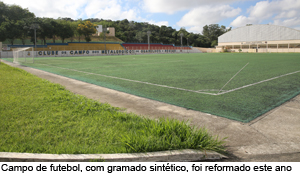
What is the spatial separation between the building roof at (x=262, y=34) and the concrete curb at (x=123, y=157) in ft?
281

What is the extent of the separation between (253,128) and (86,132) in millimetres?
3176

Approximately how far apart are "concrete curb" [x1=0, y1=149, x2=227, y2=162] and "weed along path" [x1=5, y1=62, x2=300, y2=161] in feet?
1.65

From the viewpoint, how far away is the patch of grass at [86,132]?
326 cm

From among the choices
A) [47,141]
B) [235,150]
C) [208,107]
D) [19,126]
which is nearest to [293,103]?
[208,107]

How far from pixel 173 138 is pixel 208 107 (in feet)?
8.62

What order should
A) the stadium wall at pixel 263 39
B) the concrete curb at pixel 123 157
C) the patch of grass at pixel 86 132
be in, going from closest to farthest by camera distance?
the concrete curb at pixel 123 157
the patch of grass at pixel 86 132
the stadium wall at pixel 263 39

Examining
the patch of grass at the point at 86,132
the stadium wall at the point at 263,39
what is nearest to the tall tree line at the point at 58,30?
the stadium wall at the point at 263,39

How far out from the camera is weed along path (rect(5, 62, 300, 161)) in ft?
10.9

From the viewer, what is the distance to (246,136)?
3914 mm

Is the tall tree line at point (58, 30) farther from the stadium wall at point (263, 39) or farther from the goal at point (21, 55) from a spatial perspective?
the stadium wall at point (263, 39)

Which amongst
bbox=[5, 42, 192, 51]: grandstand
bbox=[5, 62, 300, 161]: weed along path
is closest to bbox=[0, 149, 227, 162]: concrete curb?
bbox=[5, 62, 300, 161]: weed along path

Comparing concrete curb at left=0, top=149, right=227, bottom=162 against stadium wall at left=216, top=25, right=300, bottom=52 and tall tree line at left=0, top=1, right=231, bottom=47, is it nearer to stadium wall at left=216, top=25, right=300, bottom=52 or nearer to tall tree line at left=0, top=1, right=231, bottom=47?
tall tree line at left=0, top=1, right=231, bottom=47
